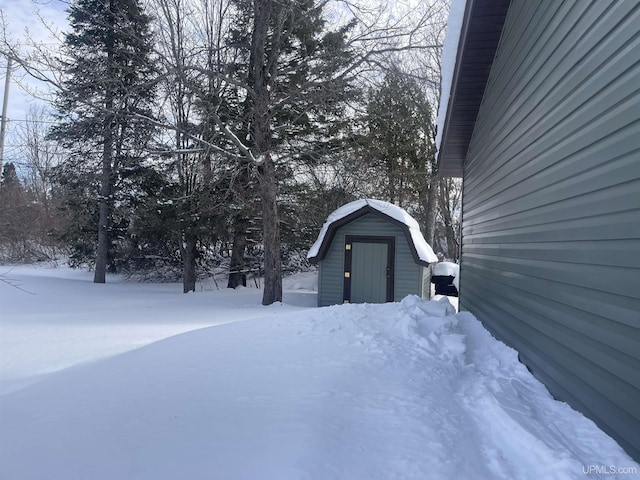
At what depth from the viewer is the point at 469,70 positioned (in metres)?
6.35

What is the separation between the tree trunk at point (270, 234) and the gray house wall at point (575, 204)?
25.6 feet

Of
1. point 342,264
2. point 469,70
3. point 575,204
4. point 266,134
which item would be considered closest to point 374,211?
point 342,264

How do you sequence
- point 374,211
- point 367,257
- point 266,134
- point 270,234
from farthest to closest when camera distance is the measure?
point 266,134, point 270,234, point 367,257, point 374,211

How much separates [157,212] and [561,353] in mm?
15043

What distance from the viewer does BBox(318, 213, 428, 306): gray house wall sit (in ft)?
38.9

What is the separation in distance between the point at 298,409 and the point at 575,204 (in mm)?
2549

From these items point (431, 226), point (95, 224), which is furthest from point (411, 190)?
point (95, 224)

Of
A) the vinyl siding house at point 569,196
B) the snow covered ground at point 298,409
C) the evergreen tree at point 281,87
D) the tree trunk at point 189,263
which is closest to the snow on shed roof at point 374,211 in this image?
the evergreen tree at point 281,87

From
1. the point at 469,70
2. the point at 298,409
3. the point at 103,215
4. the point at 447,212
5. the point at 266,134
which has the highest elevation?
the point at 266,134

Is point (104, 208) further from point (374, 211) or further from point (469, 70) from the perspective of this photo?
point (469, 70)

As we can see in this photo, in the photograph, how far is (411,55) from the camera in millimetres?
13977

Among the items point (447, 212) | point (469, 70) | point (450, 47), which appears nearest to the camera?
point (450, 47)

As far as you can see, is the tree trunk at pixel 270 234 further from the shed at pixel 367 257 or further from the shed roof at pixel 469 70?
the shed roof at pixel 469 70

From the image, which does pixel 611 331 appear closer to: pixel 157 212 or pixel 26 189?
pixel 157 212
